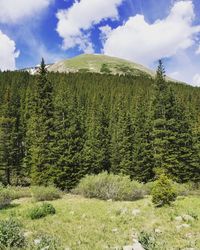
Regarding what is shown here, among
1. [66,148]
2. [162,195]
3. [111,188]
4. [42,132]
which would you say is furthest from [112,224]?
[66,148]

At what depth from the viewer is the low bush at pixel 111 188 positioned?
84.5ft

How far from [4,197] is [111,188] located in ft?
25.7

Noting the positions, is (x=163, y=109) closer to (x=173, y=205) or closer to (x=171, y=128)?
(x=171, y=128)

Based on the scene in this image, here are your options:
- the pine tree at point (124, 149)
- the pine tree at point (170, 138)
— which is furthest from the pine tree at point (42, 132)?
the pine tree at point (124, 149)

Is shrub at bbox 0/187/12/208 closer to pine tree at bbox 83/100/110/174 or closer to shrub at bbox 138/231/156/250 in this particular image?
shrub at bbox 138/231/156/250

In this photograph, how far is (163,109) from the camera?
44375mm

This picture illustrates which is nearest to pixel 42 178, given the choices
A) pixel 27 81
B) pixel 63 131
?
pixel 63 131

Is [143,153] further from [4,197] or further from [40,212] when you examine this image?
[40,212]

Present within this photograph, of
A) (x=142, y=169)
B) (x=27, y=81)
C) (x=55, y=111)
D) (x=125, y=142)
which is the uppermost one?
(x=27, y=81)

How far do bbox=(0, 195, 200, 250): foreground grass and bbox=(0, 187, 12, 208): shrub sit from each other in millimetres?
1366

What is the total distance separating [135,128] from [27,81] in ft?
257

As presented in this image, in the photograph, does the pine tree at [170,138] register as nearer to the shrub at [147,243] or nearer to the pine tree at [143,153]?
the pine tree at [143,153]

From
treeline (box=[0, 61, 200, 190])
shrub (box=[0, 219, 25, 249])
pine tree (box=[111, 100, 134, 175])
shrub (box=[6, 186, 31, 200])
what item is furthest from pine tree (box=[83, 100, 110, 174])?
shrub (box=[0, 219, 25, 249])

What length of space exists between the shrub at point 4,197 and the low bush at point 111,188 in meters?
5.40
